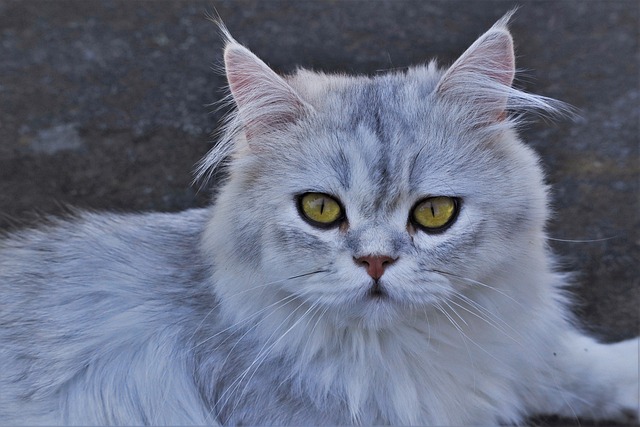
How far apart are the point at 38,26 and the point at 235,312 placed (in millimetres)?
3173

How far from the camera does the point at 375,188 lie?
1.96 meters

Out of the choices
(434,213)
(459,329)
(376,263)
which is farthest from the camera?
(459,329)

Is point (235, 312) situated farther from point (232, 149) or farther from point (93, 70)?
point (93, 70)

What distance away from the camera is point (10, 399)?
7.31 ft

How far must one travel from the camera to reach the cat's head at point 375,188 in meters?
1.94

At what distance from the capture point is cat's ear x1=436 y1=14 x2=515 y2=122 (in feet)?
7.13

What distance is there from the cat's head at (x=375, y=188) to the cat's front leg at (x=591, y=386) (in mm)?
510

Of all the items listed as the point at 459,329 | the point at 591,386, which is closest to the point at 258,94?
the point at 459,329

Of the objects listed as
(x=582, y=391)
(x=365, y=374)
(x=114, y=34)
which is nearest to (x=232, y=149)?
(x=365, y=374)

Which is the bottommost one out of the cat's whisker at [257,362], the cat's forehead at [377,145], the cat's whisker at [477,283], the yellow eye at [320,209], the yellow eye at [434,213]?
the cat's whisker at [257,362]

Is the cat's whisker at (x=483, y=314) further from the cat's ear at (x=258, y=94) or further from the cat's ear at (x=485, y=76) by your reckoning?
the cat's ear at (x=258, y=94)

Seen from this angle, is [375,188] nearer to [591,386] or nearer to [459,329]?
[459,329]

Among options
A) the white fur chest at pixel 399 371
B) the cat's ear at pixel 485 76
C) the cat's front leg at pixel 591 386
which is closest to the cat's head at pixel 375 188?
the cat's ear at pixel 485 76

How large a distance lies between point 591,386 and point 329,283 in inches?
44.9
